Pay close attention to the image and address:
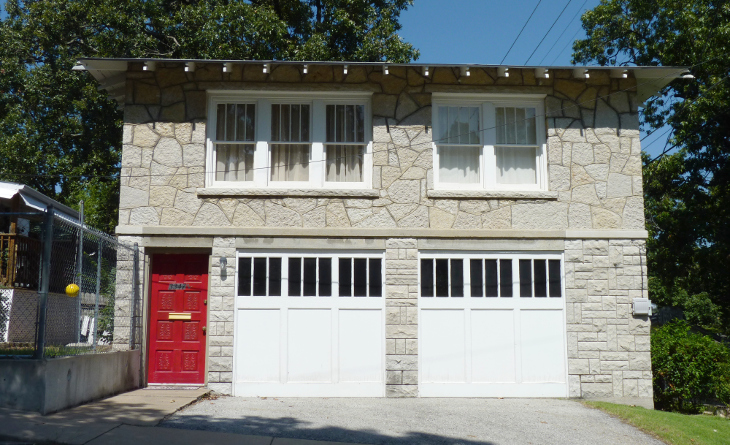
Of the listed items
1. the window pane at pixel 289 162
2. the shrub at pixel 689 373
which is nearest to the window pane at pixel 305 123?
the window pane at pixel 289 162

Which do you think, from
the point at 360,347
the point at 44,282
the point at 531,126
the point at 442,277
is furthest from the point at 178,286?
the point at 531,126

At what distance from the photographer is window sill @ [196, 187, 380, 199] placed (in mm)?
10898

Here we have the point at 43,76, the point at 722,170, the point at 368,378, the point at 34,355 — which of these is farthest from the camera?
the point at 43,76

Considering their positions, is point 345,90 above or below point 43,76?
below

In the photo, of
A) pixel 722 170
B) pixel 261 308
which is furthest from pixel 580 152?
pixel 722 170

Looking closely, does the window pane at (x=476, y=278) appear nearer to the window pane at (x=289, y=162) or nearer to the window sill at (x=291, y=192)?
the window sill at (x=291, y=192)

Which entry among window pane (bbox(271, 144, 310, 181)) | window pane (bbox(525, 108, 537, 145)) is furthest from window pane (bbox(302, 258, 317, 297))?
window pane (bbox(525, 108, 537, 145))

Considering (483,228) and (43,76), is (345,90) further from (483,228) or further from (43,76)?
(43,76)

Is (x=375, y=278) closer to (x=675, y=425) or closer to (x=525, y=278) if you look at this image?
(x=525, y=278)

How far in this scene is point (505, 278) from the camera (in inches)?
436

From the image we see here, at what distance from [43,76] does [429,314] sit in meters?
15.3

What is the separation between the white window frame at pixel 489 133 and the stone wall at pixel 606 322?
53.2 inches

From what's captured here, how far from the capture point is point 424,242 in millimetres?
11016

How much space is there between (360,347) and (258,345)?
1576 mm
